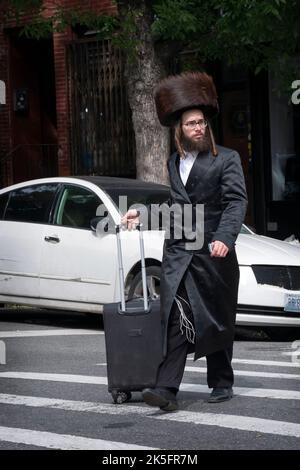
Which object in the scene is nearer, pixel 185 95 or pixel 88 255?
pixel 185 95

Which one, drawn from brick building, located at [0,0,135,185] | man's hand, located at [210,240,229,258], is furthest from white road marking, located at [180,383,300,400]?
brick building, located at [0,0,135,185]

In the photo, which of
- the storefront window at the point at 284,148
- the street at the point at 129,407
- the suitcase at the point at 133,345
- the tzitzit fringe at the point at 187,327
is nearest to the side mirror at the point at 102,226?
the street at the point at 129,407

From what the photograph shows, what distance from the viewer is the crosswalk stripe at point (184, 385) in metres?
7.85

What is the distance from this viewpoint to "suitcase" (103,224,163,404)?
7504 millimetres

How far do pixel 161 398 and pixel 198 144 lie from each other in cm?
149

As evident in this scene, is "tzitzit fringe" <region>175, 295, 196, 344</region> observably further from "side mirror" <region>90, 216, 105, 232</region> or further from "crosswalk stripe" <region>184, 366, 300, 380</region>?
"side mirror" <region>90, 216, 105, 232</region>

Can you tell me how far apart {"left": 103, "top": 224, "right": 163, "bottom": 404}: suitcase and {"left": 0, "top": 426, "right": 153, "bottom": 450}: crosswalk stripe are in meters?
0.96

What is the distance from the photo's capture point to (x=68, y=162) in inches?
820

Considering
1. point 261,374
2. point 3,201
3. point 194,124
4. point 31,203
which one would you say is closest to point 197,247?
point 194,124

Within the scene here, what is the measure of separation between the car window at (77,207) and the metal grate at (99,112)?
23.4ft

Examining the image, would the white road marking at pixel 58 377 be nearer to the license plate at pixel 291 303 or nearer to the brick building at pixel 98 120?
the license plate at pixel 291 303

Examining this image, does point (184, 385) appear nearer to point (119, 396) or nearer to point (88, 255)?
point (119, 396)

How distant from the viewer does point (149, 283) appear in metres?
11.5

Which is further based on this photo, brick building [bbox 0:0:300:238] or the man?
brick building [bbox 0:0:300:238]
